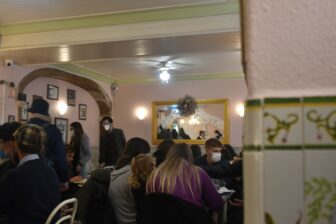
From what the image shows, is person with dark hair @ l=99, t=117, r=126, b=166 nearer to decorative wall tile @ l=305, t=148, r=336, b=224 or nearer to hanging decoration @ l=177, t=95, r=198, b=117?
hanging decoration @ l=177, t=95, r=198, b=117

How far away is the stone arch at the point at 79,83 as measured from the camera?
604 centimetres

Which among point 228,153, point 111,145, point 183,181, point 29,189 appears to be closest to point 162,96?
point 111,145

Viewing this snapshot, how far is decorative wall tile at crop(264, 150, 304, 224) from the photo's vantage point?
1.19 ft

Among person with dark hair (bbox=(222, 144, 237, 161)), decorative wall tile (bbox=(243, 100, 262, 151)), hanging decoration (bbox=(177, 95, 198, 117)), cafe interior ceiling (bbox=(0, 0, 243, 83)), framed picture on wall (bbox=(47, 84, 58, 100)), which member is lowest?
person with dark hair (bbox=(222, 144, 237, 161))

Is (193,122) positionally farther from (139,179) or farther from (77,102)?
(139,179)

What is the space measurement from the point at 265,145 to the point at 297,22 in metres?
0.14

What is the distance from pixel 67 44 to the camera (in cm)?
442

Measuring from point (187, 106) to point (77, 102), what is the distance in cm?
235

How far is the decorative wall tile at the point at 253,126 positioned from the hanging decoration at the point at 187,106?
295 inches

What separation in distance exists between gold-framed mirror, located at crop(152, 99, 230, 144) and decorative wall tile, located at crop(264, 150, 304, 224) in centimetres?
732

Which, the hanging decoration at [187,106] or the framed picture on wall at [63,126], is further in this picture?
the hanging decoration at [187,106]

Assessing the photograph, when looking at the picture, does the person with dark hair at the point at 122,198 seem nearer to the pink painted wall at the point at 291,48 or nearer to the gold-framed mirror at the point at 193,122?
the pink painted wall at the point at 291,48

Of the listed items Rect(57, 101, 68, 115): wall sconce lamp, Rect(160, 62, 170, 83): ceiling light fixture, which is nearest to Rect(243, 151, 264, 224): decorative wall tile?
Rect(160, 62, 170, 83): ceiling light fixture

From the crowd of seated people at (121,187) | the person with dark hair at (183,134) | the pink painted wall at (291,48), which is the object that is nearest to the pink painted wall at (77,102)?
the person with dark hair at (183,134)
